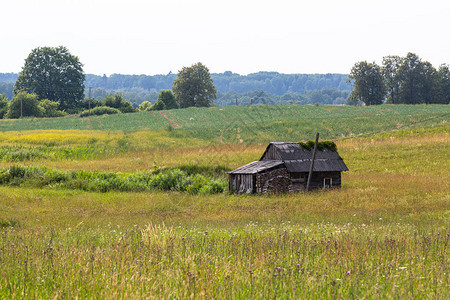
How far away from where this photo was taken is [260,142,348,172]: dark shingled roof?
31.7 metres

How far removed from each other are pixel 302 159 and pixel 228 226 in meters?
18.4

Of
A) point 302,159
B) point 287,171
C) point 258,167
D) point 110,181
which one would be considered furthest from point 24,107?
point 287,171

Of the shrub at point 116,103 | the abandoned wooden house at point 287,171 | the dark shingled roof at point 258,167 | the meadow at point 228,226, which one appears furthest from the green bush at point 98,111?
the dark shingled roof at point 258,167

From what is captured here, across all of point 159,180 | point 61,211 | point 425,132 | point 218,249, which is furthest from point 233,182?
point 425,132

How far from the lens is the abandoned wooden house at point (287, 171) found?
30.7 meters

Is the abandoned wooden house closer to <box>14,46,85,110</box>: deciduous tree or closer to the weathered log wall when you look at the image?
the weathered log wall

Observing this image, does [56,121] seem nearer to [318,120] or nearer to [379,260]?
[318,120]

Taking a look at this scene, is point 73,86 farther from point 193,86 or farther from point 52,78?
point 193,86

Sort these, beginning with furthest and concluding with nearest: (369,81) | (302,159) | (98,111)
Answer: (369,81) → (98,111) → (302,159)

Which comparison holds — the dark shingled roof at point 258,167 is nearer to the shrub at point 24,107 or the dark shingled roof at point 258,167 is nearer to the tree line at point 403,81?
the shrub at point 24,107

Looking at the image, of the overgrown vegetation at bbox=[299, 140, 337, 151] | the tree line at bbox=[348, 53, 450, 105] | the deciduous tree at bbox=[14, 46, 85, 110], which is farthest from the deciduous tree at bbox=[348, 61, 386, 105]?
the overgrown vegetation at bbox=[299, 140, 337, 151]

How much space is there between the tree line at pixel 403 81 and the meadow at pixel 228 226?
50404 mm

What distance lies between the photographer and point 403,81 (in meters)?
129

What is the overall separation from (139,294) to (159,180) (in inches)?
1084
